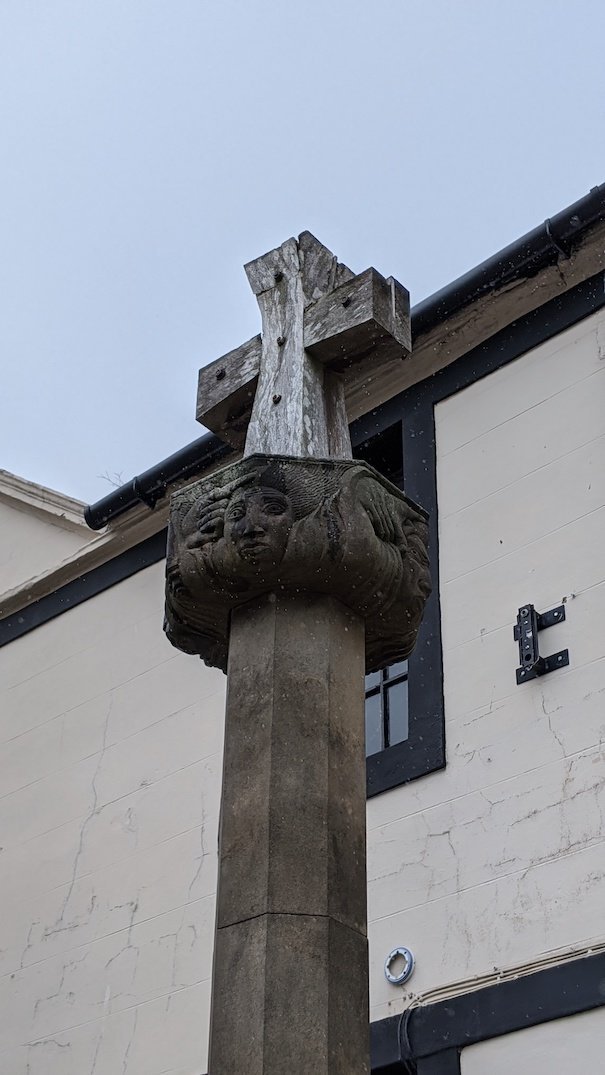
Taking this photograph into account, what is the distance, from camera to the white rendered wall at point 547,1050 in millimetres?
5809

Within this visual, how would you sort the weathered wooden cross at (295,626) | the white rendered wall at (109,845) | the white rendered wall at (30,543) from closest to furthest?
the weathered wooden cross at (295,626)
the white rendered wall at (109,845)
the white rendered wall at (30,543)

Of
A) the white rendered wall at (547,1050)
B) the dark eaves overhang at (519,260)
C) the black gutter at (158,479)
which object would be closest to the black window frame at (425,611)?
the dark eaves overhang at (519,260)

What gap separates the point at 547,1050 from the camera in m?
5.94

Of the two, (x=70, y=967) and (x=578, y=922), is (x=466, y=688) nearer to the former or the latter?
(x=578, y=922)

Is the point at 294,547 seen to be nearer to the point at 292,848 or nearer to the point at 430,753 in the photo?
the point at 292,848

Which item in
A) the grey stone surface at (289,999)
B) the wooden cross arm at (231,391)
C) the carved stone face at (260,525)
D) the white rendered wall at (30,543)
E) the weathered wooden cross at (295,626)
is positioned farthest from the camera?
the white rendered wall at (30,543)

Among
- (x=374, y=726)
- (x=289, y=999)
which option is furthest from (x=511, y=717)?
(x=289, y=999)

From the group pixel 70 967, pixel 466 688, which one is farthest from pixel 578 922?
pixel 70 967

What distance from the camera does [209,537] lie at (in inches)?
179

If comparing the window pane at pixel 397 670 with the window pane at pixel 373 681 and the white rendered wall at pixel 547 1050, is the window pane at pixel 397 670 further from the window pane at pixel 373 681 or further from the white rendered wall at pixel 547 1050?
the white rendered wall at pixel 547 1050

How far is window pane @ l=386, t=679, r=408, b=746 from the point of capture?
7.40 metres

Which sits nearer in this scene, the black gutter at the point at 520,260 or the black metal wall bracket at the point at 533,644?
the black metal wall bracket at the point at 533,644

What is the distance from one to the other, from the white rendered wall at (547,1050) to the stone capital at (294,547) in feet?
6.33

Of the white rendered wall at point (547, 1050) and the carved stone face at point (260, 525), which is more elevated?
the carved stone face at point (260, 525)
